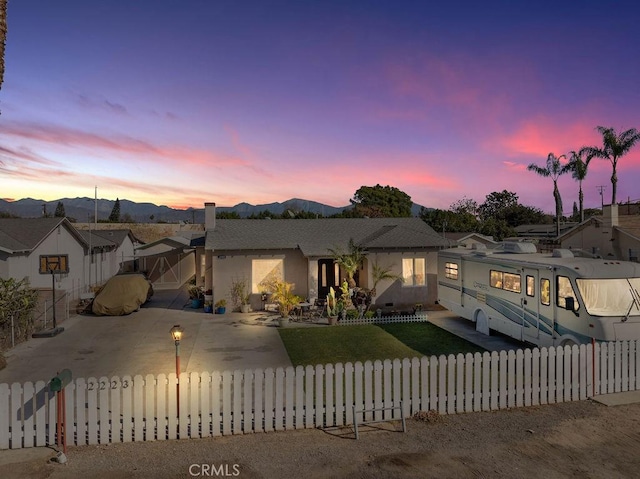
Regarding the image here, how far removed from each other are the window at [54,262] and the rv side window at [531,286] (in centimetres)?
2381

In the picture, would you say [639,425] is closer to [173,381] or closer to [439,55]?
[173,381]

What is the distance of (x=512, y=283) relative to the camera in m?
14.1

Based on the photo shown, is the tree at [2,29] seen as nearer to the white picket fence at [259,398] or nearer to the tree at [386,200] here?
the white picket fence at [259,398]

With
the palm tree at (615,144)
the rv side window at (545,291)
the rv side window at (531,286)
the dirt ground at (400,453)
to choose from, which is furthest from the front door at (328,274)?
the palm tree at (615,144)

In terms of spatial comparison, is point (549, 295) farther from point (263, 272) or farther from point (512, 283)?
point (263, 272)

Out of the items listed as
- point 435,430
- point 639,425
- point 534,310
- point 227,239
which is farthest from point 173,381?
point 227,239

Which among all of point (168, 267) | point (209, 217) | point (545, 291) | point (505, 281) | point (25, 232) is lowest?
point (168, 267)

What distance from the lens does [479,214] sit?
102250 mm

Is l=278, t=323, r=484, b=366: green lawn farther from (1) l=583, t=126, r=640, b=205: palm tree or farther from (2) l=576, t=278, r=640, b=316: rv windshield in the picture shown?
(1) l=583, t=126, r=640, b=205: palm tree

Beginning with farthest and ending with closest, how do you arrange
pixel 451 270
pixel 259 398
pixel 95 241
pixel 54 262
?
pixel 95 241 < pixel 54 262 < pixel 451 270 < pixel 259 398

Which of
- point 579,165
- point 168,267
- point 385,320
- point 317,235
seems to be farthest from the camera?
point 579,165

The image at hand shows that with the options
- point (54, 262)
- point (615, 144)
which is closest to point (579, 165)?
point (615, 144)

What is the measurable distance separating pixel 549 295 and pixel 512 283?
5.94ft

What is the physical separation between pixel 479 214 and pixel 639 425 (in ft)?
329
